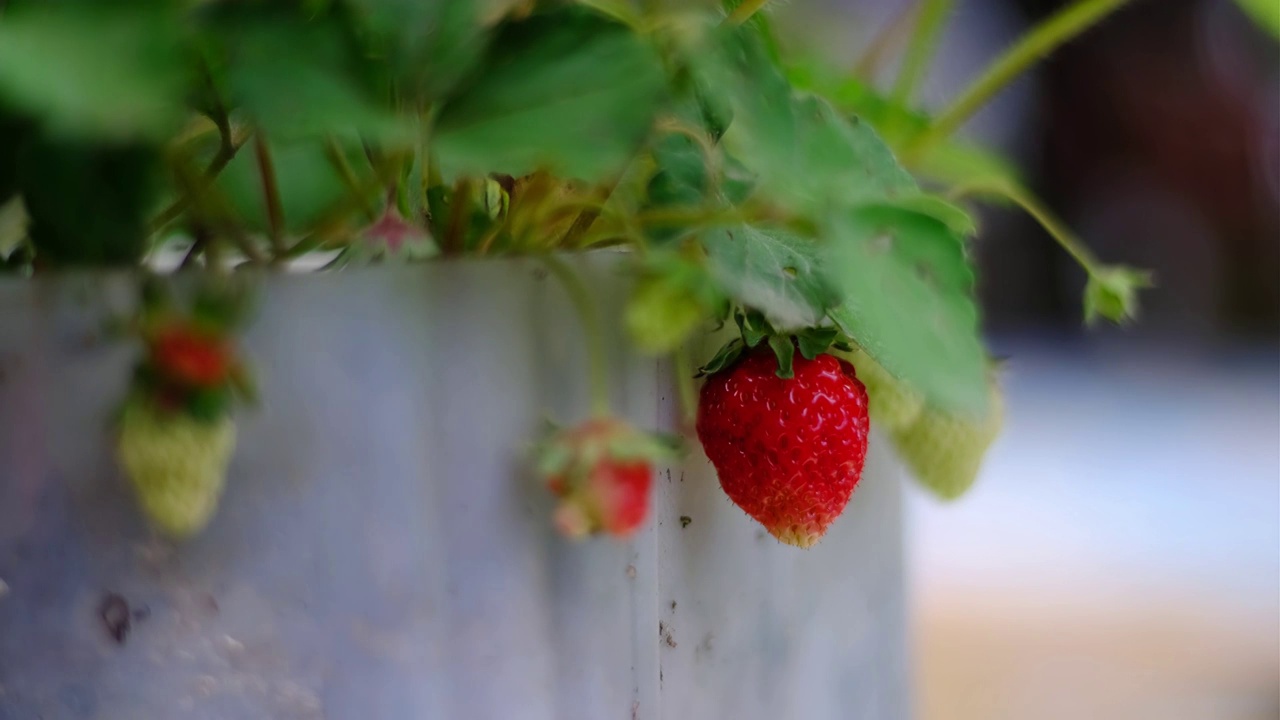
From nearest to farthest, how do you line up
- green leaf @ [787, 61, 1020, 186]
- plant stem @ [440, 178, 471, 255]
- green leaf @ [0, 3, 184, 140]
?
green leaf @ [0, 3, 184, 140] < plant stem @ [440, 178, 471, 255] < green leaf @ [787, 61, 1020, 186]

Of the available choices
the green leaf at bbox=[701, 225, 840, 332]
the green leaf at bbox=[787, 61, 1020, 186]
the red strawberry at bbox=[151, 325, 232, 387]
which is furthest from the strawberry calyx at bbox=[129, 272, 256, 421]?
the green leaf at bbox=[787, 61, 1020, 186]

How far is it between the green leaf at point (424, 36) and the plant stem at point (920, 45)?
25 cm

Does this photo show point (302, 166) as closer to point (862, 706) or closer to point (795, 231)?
point (795, 231)

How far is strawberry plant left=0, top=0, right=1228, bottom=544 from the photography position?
0.21 m

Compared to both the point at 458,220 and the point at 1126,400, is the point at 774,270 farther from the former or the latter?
the point at 1126,400

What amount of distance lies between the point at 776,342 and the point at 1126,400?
170 centimetres

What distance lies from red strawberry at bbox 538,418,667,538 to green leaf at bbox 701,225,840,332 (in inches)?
1.8

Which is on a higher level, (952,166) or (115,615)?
(952,166)

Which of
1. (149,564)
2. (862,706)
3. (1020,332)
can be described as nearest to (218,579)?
(149,564)

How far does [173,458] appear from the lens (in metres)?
0.22

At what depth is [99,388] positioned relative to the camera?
24cm

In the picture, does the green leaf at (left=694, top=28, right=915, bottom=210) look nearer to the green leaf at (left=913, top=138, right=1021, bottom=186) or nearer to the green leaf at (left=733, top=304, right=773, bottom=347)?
the green leaf at (left=733, top=304, right=773, bottom=347)

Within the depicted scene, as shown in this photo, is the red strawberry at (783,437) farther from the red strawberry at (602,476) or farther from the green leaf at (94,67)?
the green leaf at (94,67)

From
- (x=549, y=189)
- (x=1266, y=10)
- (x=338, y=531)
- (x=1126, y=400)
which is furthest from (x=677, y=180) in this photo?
(x=1126, y=400)
